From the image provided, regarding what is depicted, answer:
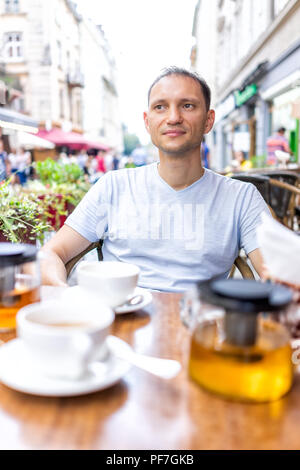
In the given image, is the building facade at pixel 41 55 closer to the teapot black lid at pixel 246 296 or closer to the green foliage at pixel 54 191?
the green foliage at pixel 54 191

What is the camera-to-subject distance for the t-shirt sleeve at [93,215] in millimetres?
1979

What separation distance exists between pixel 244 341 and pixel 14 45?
27.5 m

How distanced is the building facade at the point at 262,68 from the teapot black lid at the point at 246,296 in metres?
5.59

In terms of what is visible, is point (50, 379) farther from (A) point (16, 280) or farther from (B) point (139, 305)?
(B) point (139, 305)

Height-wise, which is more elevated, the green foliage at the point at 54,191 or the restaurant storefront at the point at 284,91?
the restaurant storefront at the point at 284,91

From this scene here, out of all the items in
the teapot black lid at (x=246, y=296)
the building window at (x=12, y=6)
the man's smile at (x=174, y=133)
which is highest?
the building window at (x=12, y=6)

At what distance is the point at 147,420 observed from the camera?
0.77m

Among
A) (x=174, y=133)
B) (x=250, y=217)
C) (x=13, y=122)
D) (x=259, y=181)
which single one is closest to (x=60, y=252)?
(x=174, y=133)

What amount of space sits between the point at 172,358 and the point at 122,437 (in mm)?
285

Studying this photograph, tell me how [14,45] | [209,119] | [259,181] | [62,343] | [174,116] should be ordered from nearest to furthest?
[62,343], [174,116], [209,119], [259,181], [14,45]

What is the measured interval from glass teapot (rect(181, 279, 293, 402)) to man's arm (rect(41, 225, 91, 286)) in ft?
2.43

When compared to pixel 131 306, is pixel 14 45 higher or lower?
higher

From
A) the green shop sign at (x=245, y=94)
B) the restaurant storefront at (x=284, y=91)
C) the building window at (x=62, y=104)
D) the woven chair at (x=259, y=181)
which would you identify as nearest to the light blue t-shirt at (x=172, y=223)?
the woven chair at (x=259, y=181)
